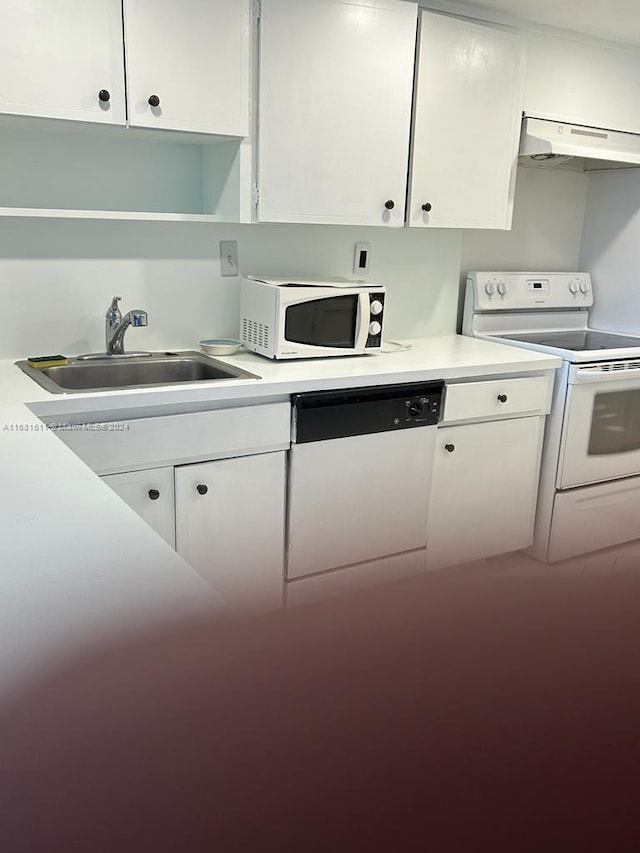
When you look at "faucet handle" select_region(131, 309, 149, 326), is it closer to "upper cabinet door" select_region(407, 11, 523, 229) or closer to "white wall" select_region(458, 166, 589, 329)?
"upper cabinet door" select_region(407, 11, 523, 229)

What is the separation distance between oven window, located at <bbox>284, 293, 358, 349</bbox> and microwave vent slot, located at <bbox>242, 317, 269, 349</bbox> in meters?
0.08

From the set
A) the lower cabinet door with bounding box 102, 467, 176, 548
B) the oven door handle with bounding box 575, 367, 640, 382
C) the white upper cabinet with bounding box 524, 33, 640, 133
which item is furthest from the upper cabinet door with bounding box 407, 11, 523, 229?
the lower cabinet door with bounding box 102, 467, 176, 548

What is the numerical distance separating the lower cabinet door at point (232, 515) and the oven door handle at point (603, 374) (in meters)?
1.22

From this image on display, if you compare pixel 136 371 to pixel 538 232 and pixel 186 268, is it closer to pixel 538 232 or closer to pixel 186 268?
pixel 186 268

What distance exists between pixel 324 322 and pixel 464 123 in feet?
3.04

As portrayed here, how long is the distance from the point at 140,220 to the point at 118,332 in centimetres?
37

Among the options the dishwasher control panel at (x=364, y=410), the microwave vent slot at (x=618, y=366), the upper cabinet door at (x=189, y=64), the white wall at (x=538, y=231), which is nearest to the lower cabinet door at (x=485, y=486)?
the dishwasher control panel at (x=364, y=410)

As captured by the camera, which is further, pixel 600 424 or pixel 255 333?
pixel 600 424

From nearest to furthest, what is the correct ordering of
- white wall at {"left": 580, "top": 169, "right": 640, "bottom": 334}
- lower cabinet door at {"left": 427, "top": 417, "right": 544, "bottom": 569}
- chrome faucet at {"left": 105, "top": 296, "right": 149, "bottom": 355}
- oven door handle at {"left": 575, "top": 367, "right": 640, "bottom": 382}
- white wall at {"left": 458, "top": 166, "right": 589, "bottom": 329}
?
chrome faucet at {"left": 105, "top": 296, "right": 149, "bottom": 355}
lower cabinet door at {"left": 427, "top": 417, "right": 544, "bottom": 569}
oven door handle at {"left": 575, "top": 367, "right": 640, "bottom": 382}
white wall at {"left": 458, "top": 166, "right": 589, "bottom": 329}
white wall at {"left": 580, "top": 169, "right": 640, "bottom": 334}

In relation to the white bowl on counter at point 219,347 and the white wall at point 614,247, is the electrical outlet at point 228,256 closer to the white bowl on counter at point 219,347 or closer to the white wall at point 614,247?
the white bowl on counter at point 219,347

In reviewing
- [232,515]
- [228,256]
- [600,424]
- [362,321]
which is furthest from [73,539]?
[600,424]

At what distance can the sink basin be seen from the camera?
2250 mm

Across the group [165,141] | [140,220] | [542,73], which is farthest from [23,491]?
[542,73]

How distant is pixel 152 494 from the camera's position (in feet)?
6.53
